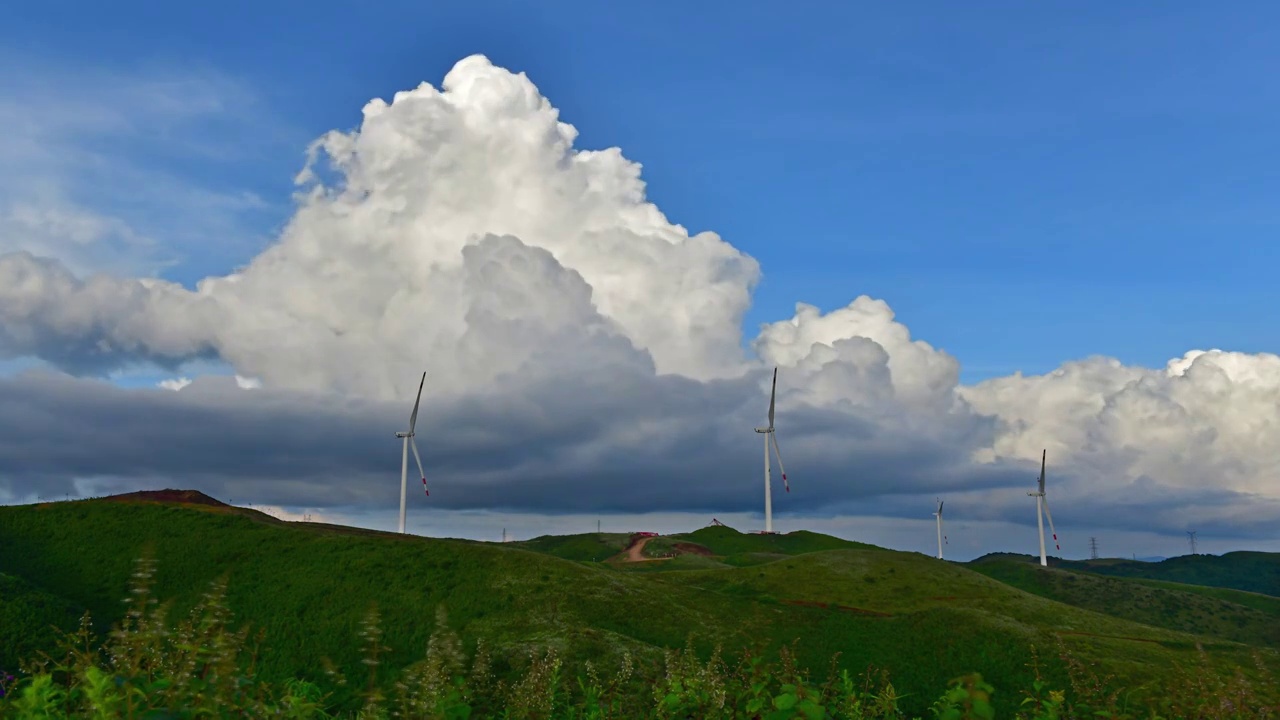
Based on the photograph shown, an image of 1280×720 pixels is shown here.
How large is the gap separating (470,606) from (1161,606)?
121569 millimetres

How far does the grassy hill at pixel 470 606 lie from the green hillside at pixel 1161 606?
5652 centimetres

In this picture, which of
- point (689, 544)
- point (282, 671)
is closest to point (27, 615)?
point (282, 671)

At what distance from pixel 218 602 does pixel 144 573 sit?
1654 millimetres

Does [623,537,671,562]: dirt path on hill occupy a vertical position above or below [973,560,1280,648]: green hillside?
above

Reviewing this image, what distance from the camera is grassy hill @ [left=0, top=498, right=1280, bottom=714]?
198 ft

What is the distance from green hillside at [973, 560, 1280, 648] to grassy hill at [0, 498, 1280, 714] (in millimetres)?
56517

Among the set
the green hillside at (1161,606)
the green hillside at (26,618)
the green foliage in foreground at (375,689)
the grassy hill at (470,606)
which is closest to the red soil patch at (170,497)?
the grassy hill at (470,606)

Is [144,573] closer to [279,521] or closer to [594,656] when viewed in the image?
[594,656]

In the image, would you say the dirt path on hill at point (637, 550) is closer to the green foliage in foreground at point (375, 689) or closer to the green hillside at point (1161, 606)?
the green hillside at point (1161, 606)

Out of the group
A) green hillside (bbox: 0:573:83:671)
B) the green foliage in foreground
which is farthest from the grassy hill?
the green foliage in foreground

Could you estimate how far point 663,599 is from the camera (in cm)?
7556

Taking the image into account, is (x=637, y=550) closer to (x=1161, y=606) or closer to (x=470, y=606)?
(x=1161, y=606)

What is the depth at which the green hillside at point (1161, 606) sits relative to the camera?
13900 cm

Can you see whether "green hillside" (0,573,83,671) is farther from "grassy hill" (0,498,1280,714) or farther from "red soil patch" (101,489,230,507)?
"red soil patch" (101,489,230,507)
